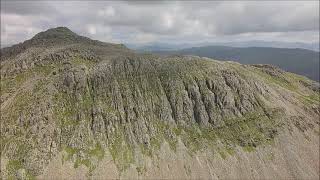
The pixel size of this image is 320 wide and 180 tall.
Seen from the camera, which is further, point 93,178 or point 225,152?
point 225,152

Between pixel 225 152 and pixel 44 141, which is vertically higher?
pixel 44 141

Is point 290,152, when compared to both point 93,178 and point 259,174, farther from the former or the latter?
point 93,178

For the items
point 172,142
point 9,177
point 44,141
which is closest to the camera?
point 9,177

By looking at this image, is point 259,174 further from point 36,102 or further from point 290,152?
point 36,102

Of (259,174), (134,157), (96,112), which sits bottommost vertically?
(259,174)

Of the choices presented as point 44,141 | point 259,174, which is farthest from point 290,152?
point 44,141

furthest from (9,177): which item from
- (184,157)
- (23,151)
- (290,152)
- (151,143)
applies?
(290,152)

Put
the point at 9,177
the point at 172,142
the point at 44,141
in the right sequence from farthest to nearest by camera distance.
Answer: the point at 172,142 < the point at 44,141 < the point at 9,177

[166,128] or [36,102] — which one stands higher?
[36,102]

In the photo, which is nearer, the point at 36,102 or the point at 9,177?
the point at 9,177
